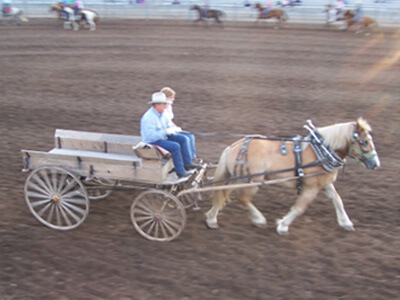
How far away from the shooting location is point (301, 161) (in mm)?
4996

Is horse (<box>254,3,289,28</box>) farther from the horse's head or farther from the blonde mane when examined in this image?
the horse's head

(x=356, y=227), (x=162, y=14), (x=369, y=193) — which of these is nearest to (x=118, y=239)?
(x=356, y=227)

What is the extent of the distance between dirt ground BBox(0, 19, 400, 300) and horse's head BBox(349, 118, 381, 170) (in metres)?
1.05

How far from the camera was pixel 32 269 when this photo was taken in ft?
15.1

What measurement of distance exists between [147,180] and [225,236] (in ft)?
4.03

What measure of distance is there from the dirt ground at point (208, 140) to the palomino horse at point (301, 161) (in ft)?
1.48

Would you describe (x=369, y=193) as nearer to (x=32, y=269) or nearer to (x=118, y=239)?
(x=118, y=239)

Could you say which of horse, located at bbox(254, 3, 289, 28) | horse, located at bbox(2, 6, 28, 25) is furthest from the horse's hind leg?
horse, located at bbox(2, 6, 28, 25)

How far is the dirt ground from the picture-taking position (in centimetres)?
445

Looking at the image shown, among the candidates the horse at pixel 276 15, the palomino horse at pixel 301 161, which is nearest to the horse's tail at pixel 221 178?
the palomino horse at pixel 301 161

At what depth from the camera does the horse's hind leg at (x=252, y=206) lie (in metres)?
5.21

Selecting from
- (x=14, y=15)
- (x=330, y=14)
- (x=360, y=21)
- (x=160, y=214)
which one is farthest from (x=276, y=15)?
(x=160, y=214)

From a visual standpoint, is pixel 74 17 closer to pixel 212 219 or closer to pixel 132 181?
pixel 132 181

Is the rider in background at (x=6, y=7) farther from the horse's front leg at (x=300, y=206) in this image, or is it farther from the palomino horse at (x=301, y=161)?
the horse's front leg at (x=300, y=206)
